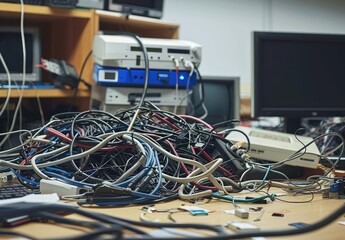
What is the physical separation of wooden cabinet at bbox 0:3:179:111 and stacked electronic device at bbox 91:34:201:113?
14 centimetres

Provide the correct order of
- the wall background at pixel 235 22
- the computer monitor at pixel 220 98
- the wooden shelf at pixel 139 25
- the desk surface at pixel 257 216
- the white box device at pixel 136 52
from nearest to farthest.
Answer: the desk surface at pixel 257 216 < the white box device at pixel 136 52 < the wooden shelf at pixel 139 25 < the computer monitor at pixel 220 98 < the wall background at pixel 235 22

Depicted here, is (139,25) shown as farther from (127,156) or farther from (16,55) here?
(127,156)

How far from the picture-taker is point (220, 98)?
2449 mm

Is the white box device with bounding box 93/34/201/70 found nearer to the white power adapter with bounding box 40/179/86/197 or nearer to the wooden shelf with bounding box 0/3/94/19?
the wooden shelf with bounding box 0/3/94/19

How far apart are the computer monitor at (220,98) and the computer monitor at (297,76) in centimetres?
44

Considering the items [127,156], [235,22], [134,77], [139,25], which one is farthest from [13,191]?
[235,22]

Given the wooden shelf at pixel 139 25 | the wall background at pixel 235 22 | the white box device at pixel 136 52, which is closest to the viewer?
the white box device at pixel 136 52

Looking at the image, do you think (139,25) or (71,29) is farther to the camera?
(139,25)

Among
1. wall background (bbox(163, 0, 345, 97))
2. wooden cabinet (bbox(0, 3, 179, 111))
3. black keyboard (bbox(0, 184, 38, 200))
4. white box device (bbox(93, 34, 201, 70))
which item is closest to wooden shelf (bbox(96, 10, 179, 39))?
wooden cabinet (bbox(0, 3, 179, 111))

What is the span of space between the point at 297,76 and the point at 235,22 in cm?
131

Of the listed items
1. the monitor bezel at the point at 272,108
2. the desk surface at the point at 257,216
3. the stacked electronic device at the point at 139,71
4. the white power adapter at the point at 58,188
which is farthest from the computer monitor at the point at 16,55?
the desk surface at the point at 257,216

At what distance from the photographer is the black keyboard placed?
1016 millimetres

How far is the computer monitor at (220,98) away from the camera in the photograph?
7.89 feet

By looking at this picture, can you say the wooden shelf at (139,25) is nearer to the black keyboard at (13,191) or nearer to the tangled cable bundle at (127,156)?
the tangled cable bundle at (127,156)
